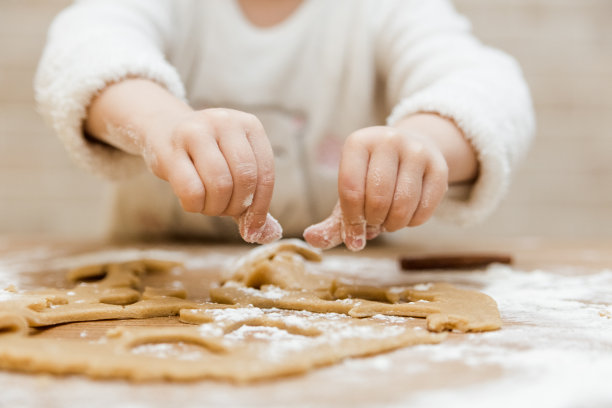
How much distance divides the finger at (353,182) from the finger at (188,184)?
13 centimetres

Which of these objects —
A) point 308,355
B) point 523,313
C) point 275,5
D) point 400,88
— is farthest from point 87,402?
point 275,5

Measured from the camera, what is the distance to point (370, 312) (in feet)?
1.69

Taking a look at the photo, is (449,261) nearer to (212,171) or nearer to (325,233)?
(325,233)

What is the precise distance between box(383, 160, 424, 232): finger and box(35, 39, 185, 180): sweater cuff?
1.15 ft

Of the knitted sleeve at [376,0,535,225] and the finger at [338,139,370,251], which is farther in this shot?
the knitted sleeve at [376,0,535,225]

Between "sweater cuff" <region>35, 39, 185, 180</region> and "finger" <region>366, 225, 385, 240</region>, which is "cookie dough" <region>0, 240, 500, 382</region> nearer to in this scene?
"finger" <region>366, 225, 385, 240</region>

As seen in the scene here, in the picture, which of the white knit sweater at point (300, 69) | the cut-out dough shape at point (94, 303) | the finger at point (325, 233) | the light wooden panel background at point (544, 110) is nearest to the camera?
the cut-out dough shape at point (94, 303)

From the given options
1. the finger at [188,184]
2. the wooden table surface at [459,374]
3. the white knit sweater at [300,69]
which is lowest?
the wooden table surface at [459,374]

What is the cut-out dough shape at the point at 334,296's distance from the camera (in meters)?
0.50

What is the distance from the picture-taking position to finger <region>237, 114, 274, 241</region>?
531 millimetres

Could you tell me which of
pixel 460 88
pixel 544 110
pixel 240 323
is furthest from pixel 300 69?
pixel 544 110

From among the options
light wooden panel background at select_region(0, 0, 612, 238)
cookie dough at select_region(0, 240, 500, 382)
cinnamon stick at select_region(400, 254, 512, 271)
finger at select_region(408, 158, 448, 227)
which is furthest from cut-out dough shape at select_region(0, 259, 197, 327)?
light wooden panel background at select_region(0, 0, 612, 238)

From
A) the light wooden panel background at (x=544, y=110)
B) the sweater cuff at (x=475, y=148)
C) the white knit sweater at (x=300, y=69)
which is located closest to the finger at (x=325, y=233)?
the sweater cuff at (x=475, y=148)

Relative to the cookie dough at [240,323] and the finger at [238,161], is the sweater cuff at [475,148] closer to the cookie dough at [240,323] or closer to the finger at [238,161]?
the cookie dough at [240,323]
